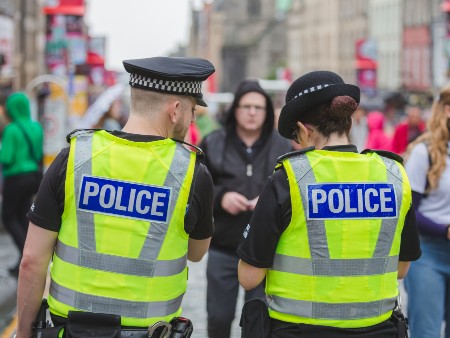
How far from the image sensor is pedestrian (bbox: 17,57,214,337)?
4090mm

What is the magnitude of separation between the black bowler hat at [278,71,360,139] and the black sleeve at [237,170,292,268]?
261mm

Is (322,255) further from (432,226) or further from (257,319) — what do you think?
(432,226)

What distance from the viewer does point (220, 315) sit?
679 centimetres

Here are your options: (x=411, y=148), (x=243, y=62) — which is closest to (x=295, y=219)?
(x=411, y=148)

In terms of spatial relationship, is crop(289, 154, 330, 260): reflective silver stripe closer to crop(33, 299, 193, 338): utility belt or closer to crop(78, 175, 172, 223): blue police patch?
crop(78, 175, 172, 223): blue police patch

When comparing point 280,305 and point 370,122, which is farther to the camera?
point 370,122

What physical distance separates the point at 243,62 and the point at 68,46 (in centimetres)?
11096

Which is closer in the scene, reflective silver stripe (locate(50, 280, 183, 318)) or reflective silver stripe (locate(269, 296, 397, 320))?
reflective silver stripe (locate(50, 280, 183, 318))

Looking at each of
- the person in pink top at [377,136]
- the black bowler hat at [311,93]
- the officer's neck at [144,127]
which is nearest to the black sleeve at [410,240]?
the black bowler hat at [311,93]

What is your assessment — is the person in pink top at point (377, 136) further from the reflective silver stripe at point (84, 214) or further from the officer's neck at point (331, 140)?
the reflective silver stripe at point (84, 214)

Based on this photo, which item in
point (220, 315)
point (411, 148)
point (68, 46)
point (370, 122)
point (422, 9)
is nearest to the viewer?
point (411, 148)

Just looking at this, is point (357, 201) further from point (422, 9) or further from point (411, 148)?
point (422, 9)

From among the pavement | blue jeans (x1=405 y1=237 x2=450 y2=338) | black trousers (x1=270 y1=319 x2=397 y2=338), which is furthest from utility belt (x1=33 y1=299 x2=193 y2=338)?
the pavement

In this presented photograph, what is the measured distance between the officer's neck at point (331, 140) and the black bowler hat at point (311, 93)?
0.13m
